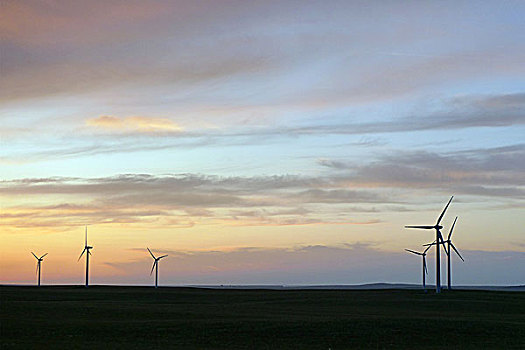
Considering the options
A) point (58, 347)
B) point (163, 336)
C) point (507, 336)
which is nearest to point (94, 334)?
point (163, 336)

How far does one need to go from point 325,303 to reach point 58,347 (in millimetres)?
65795

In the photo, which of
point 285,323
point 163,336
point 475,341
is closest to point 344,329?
point 285,323

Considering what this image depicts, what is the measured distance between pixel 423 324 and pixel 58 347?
1287 inches

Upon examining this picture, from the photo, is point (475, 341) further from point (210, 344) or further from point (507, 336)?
point (210, 344)

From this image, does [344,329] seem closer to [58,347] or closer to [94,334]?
[94,334]

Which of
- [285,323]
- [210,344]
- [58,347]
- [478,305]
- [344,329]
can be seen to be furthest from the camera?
[478,305]

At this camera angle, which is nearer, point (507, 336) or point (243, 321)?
point (507, 336)

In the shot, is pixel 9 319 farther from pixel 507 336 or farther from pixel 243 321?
pixel 507 336

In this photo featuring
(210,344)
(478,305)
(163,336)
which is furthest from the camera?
(478,305)

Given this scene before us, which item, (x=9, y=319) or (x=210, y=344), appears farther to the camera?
(x=9, y=319)

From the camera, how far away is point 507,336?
2411 inches

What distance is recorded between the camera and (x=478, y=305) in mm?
110188

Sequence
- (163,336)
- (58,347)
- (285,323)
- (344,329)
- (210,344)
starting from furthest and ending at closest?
(285,323)
(344,329)
(163,336)
(210,344)
(58,347)

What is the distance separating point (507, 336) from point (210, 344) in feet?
76.4
